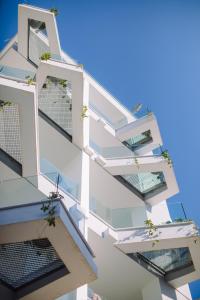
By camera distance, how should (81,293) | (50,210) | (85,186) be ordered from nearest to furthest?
(50,210) → (81,293) → (85,186)

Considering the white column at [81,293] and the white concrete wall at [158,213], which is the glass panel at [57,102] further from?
the white column at [81,293]

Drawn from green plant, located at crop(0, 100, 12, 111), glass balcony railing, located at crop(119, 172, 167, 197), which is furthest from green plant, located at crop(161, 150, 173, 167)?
green plant, located at crop(0, 100, 12, 111)

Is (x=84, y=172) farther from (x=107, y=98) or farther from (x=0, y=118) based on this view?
(x=107, y=98)

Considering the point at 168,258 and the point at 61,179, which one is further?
the point at 168,258

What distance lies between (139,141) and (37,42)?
742 cm

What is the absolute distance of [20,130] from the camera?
888 cm

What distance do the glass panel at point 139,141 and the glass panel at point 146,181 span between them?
2623mm

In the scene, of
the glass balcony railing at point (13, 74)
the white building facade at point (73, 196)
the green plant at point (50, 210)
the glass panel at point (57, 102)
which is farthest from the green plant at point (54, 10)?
the green plant at point (50, 210)

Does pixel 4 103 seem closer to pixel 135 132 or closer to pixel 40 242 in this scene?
pixel 40 242

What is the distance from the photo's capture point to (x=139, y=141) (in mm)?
16656

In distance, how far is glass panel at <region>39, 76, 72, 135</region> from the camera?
12.7m

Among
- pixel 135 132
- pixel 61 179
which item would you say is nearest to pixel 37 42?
pixel 135 132

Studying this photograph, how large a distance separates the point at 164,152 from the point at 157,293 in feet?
19.2

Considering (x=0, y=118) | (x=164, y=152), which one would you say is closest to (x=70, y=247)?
(x=0, y=118)
